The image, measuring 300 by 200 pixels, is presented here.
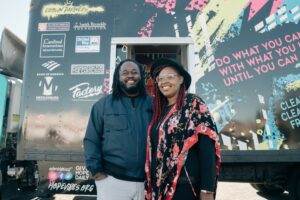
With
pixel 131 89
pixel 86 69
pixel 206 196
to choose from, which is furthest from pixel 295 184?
pixel 86 69

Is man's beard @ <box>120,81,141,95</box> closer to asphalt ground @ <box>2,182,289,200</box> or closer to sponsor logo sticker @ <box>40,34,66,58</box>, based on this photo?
sponsor logo sticker @ <box>40,34,66,58</box>

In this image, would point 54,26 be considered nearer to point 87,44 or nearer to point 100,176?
point 87,44

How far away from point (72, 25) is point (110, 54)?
2.24 feet

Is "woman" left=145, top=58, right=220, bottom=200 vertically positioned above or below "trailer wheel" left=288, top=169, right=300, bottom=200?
above

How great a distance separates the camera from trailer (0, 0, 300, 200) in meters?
3.71

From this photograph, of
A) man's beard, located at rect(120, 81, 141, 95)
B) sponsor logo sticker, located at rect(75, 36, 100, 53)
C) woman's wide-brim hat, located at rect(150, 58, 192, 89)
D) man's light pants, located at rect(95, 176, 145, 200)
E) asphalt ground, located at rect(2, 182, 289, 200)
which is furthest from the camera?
asphalt ground, located at rect(2, 182, 289, 200)

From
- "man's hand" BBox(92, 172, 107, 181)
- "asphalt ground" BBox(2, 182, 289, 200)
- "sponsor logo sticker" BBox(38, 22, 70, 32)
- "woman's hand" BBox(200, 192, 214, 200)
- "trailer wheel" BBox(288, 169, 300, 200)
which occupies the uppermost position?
"sponsor logo sticker" BBox(38, 22, 70, 32)

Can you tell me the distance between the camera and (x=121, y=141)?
6.98 feet

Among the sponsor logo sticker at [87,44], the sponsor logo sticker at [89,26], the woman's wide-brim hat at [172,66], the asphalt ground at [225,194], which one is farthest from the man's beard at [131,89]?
the asphalt ground at [225,194]

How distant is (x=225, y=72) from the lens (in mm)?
3822

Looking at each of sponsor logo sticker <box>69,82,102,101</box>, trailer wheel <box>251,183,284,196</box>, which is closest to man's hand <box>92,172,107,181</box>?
sponsor logo sticker <box>69,82,102,101</box>

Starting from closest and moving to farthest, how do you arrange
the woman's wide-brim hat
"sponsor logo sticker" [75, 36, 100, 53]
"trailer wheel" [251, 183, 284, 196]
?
the woman's wide-brim hat, "sponsor logo sticker" [75, 36, 100, 53], "trailer wheel" [251, 183, 284, 196]

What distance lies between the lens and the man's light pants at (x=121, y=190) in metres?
2.10

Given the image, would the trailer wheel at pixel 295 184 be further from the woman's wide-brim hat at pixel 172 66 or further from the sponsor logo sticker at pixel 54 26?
the sponsor logo sticker at pixel 54 26
